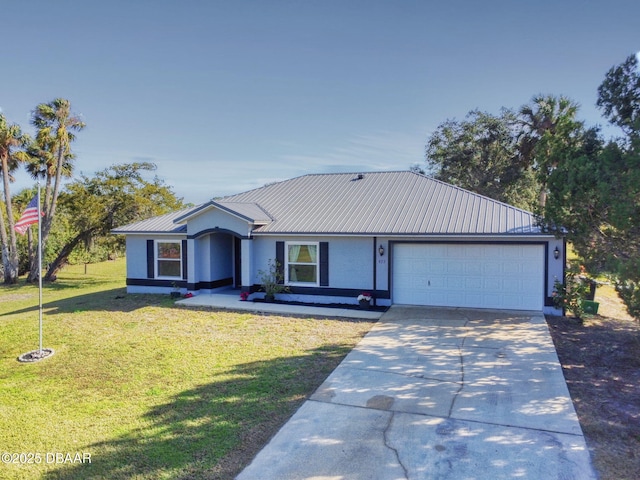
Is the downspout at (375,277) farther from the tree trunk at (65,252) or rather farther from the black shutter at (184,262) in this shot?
the tree trunk at (65,252)

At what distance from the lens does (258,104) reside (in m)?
20.4

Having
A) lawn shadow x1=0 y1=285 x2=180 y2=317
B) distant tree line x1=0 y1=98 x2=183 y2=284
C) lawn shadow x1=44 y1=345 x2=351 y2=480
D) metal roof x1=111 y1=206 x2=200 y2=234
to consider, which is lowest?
lawn shadow x1=44 y1=345 x2=351 y2=480

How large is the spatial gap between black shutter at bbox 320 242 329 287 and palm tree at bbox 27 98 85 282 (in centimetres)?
1618

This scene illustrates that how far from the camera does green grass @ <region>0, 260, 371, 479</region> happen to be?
4.43 meters

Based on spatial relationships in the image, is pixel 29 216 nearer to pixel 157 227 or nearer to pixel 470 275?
pixel 157 227

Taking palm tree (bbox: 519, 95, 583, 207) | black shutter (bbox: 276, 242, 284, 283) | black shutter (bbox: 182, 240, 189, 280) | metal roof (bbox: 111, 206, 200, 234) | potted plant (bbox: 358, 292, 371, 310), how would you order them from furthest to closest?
black shutter (bbox: 182, 240, 189, 280) → metal roof (bbox: 111, 206, 200, 234) → black shutter (bbox: 276, 242, 284, 283) → potted plant (bbox: 358, 292, 371, 310) → palm tree (bbox: 519, 95, 583, 207)

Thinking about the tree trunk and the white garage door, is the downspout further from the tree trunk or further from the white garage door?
the tree trunk

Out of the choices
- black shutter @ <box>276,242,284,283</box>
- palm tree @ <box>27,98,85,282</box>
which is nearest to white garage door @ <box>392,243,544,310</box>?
black shutter @ <box>276,242,284,283</box>

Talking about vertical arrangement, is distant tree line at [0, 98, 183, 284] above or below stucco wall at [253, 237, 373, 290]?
above

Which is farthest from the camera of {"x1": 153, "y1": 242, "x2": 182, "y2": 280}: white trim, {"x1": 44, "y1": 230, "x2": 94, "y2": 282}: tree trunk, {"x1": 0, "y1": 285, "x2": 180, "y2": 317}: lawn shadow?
{"x1": 44, "y1": 230, "x2": 94, "y2": 282}: tree trunk

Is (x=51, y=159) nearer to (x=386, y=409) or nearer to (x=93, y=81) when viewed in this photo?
(x=93, y=81)

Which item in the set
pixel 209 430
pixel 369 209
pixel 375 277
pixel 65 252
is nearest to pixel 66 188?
pixel 65 252

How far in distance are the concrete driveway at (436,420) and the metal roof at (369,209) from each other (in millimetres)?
4419

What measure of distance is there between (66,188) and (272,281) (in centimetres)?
1596
